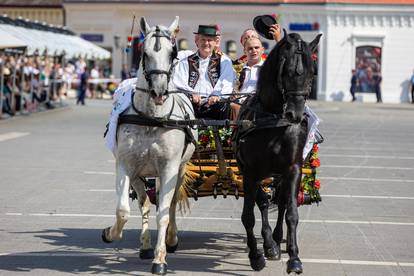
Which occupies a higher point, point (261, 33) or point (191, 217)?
point (261, 33)

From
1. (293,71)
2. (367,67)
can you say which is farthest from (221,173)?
(367,67)

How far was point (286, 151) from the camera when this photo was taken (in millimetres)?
9211

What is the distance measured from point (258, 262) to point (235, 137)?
4.87 ft

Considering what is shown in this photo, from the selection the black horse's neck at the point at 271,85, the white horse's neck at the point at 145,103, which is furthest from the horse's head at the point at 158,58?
the black horse's neck at the point at 271,85

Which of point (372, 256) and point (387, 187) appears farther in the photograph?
point (387, 187)

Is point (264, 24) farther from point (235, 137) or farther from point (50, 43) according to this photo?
point (50, 43)

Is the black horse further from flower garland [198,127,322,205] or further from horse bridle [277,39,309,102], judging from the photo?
flower garland [198,127,322,205]

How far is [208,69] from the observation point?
10.8 meters

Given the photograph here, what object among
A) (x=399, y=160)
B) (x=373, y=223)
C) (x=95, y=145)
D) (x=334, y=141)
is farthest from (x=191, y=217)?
(x=334, y=141)

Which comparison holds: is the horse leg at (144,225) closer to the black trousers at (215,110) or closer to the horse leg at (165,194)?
the horse leg at (165,194)

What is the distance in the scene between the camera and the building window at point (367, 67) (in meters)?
60.7

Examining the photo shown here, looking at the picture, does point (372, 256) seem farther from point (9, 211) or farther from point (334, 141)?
point (334, 141)

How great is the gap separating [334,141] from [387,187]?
427 inches

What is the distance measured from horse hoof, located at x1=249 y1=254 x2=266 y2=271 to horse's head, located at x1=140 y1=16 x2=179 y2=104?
1.71 metres
